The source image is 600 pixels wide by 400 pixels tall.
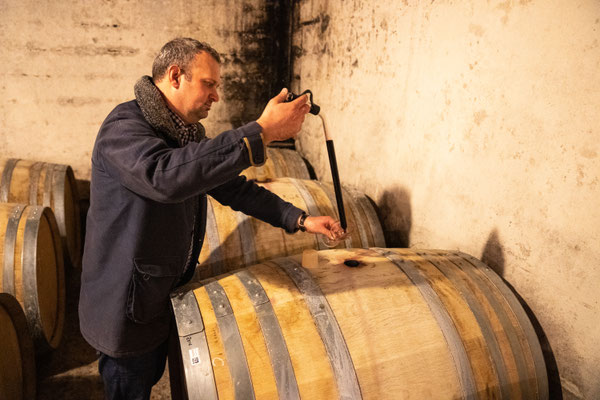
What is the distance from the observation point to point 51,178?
3420 mm

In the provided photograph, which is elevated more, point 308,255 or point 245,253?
point 308,255

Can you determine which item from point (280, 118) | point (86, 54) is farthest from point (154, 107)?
point (86, 54)

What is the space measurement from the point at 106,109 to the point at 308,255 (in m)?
3.66

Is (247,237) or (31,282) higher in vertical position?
(247,237)

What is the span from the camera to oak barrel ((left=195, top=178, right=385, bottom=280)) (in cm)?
210

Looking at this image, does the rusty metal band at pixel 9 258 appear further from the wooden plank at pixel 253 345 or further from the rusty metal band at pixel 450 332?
the rusty metal band at pixel 450 332

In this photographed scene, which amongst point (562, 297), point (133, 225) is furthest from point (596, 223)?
point (133, 225)

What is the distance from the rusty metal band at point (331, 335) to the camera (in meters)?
1.27

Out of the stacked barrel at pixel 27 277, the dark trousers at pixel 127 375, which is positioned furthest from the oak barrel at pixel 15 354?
the dark trousers at pixel 127 375

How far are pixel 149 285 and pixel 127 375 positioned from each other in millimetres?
559

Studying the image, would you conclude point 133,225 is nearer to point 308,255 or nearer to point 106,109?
point 308,255

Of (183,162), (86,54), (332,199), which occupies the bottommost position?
(332,199)

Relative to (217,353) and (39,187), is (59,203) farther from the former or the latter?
(217,353)

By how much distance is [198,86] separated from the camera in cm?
152
